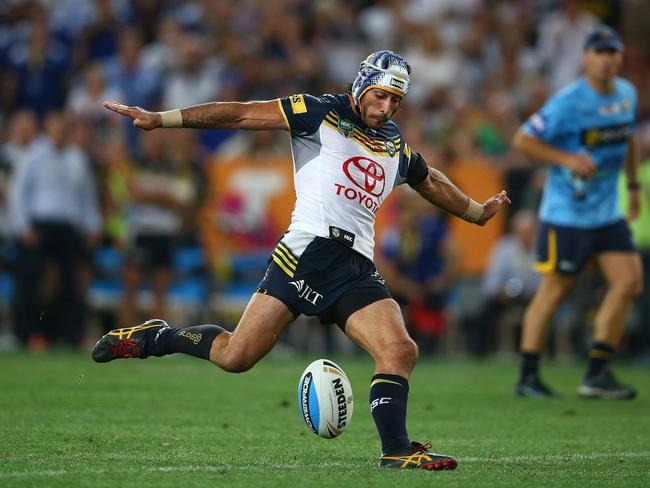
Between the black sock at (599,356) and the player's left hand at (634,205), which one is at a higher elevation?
the player's left hand at (634,205)

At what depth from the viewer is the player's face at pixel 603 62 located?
36.2ft

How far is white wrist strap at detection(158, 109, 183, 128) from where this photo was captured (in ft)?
23.3

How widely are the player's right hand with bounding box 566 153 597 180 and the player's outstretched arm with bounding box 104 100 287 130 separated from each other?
3877mm

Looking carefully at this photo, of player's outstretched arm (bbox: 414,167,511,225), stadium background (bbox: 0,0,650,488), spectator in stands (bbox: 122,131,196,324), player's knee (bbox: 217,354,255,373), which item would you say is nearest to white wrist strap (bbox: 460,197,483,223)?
player's outstretched arm (bbox: 414,167,511,225)

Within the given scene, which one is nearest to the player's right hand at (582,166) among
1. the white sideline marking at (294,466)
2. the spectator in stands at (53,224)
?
the white sideline marking at (294,466)

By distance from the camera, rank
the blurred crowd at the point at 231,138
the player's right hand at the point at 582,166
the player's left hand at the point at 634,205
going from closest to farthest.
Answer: the player's right hand at the point at 582,166, the player's left hand at the point at 634,205, the blurred crowd at the point at 231,138

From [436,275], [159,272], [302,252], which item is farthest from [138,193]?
[302,252]

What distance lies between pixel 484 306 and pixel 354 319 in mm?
10015

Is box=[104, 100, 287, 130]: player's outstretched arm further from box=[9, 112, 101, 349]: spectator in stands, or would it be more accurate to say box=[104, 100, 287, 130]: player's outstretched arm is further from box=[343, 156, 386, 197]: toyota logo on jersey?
box=[9, 112, 101, 349]: spectator in stands

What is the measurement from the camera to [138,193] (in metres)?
16.3

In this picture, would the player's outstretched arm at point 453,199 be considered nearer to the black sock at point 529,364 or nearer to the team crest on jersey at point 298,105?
the team crest on jersey at point 298,105

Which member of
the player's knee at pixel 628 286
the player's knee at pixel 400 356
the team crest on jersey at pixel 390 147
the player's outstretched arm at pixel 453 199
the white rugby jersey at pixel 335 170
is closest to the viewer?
the player's knee at pixel 400 356

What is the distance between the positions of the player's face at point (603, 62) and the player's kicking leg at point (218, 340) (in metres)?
4.93

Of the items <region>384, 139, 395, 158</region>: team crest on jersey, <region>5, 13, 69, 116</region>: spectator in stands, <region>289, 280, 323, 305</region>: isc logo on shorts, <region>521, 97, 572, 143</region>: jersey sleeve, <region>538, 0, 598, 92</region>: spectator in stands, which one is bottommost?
<region>289, 280, 323, 305</region>: isc logo on shorts
